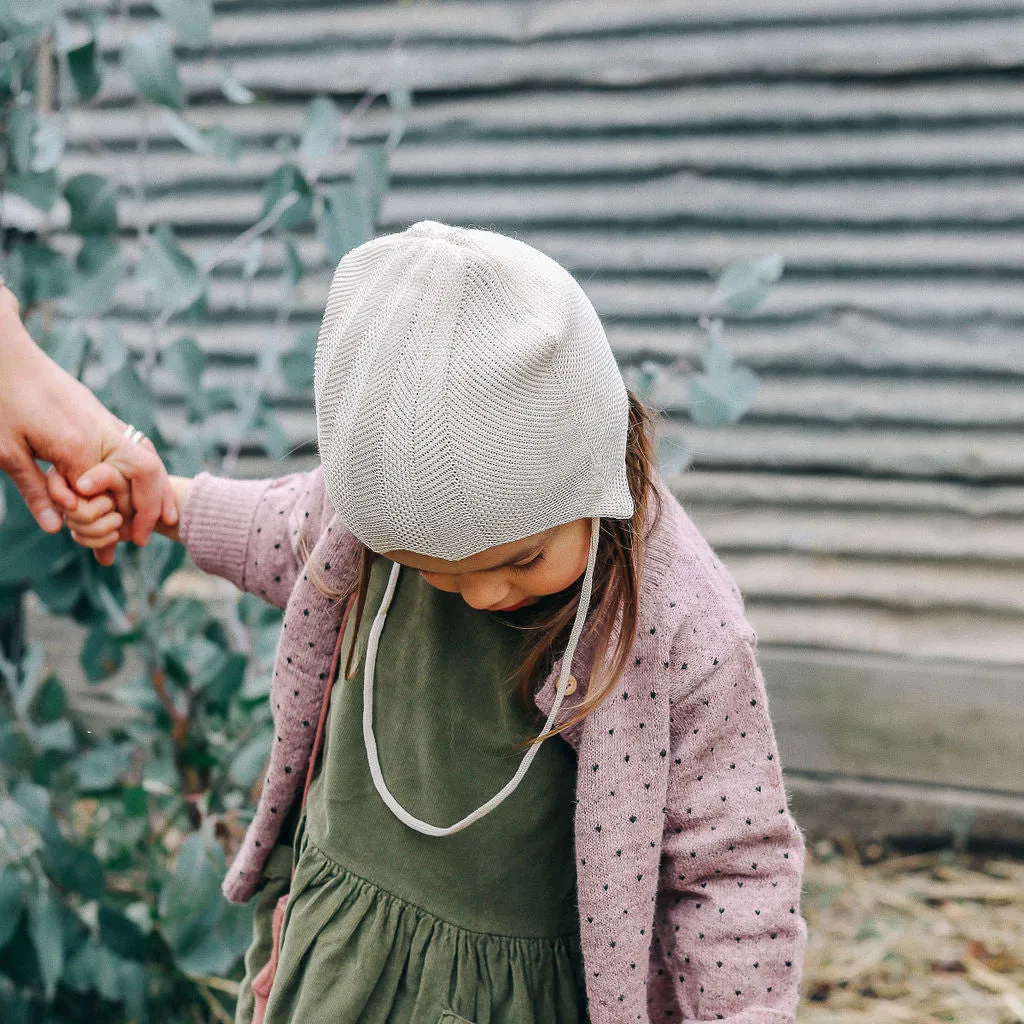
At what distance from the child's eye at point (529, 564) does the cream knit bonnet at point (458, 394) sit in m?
0.06

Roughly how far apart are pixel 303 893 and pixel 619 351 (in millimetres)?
1731

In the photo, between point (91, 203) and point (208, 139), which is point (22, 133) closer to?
point (91, 203)

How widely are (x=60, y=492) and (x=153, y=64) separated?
714 millimetres

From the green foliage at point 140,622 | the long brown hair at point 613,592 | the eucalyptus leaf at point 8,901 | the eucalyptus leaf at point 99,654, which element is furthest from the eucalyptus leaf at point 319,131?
the eucalyptus leaf at point 8,901

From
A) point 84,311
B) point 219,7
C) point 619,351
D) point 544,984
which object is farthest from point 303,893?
point 219,7

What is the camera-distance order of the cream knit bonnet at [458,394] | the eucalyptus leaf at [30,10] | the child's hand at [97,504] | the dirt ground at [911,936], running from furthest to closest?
the dirt ground at [911,936] < the eucalyptus leaf at [30,10] < the child's hand at [97,504] < the cream knit bonnet at [458,394]

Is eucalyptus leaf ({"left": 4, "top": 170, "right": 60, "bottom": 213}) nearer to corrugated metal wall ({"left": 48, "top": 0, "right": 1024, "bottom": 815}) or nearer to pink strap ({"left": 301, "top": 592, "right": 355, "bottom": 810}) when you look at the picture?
corrugated metal wall ({"left": 48, "top": 0, "right": 1024, "bottom": 815})

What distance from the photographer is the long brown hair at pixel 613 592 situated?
1.03 m

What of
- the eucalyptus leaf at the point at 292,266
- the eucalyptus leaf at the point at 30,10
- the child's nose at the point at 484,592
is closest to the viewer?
the child's nose at the point at 484,592

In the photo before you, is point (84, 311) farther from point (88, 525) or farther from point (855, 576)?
point (855, 576)

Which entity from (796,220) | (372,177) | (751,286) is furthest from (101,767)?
(796,220)

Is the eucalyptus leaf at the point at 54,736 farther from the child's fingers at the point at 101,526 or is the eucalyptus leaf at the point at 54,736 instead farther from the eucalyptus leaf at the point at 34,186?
the eucalyptus leaf at the point at 34,186

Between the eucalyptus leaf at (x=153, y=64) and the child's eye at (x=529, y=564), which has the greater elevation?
the eucalyptus leaf at (x=153, y=64)

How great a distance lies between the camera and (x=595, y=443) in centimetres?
90
